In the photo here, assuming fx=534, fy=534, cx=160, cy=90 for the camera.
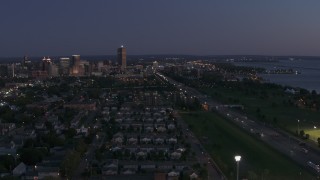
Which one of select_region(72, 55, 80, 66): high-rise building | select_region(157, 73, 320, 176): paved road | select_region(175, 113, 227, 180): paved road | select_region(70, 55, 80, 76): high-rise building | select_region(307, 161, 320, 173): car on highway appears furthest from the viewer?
select_region(72, 55, 80, 66): high-rise building

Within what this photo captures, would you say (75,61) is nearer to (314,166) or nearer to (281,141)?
(281,141)

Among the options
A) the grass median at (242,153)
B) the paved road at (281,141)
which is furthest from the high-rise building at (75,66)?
the grass median at (242,153)

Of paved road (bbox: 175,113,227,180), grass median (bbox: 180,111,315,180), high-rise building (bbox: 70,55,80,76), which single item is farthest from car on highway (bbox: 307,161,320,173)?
high-rise building (bbox: 70,55,80,76)

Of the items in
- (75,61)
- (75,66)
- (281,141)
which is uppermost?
(281,141)

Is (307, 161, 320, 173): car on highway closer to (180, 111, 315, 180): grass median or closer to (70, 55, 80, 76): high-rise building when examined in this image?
(180, 111, 315, 180): grass median

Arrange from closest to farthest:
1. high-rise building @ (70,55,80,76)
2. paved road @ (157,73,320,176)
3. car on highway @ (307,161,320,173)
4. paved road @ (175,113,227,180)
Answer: paved road @ (175,113,227,180), car on highway @ (307,161,320,173), paved road @ (157,73,320,176), high-rise building @ (70,55,80,76)

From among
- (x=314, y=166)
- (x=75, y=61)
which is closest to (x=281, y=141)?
(x=314, y=166)

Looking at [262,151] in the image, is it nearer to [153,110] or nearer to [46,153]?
[46,153]

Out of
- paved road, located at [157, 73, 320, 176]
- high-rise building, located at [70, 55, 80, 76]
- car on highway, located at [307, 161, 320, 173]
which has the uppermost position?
car on highway, located at [307, 161, 320, 173]
